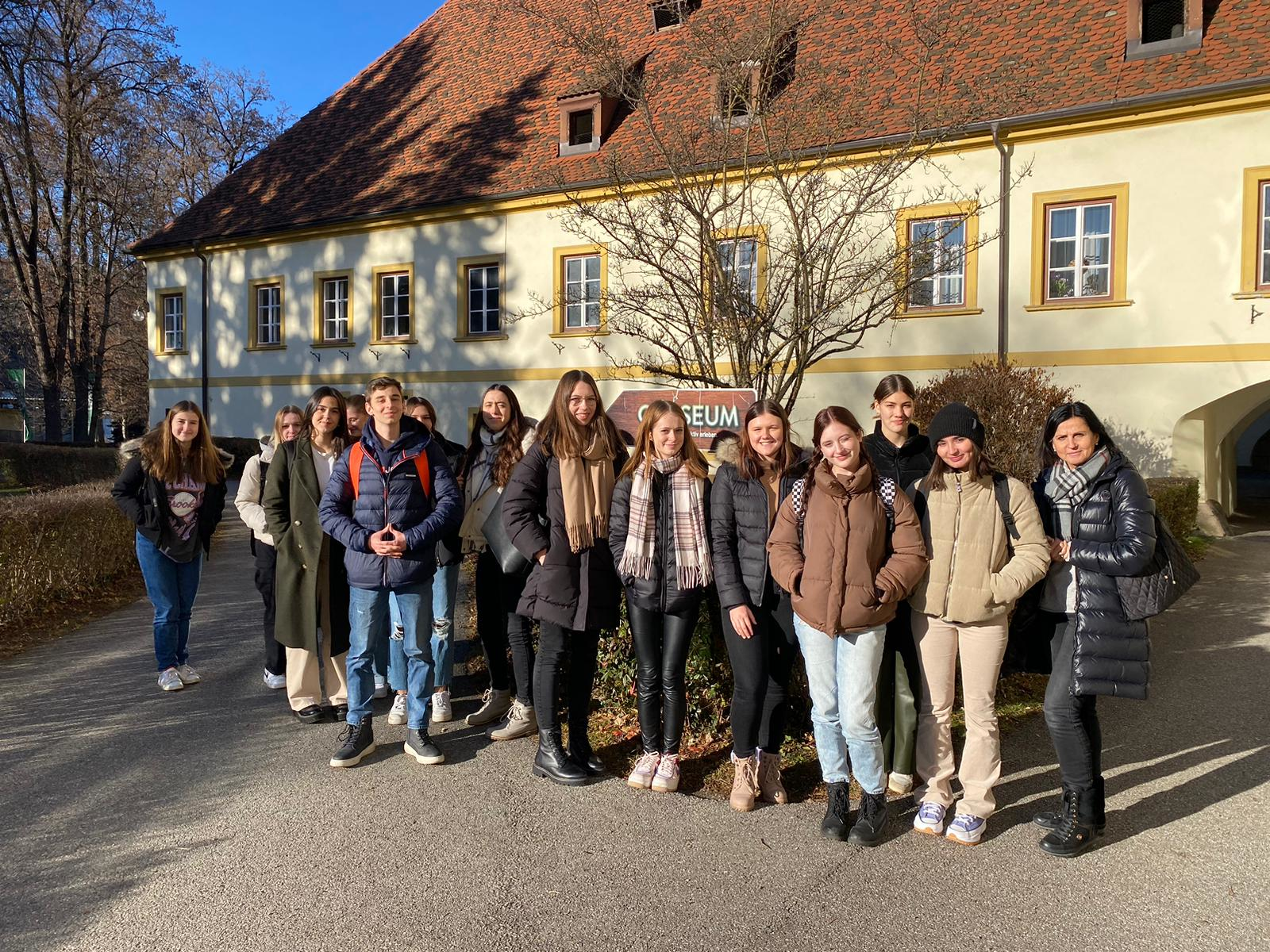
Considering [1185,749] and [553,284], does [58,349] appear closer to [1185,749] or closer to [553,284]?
[553,284]

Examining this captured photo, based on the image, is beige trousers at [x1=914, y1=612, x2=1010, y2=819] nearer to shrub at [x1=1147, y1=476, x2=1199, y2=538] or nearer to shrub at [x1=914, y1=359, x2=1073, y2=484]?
shrub at [x1=914, y1=359, x2=1073, y2=484]

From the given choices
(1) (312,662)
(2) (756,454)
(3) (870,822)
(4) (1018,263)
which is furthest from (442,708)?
(4) (1018,263)

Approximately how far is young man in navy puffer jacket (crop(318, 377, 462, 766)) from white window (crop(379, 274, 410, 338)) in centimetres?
1663

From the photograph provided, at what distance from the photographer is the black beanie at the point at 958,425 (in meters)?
3.98

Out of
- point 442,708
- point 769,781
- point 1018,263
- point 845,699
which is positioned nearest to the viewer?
point 845,699

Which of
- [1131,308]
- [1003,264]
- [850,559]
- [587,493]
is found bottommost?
[850,559]

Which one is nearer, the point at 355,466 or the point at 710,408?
the point at 355,466

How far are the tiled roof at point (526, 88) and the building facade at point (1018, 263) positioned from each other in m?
0.08

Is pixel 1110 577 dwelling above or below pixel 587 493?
below

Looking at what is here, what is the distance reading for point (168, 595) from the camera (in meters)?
6.05

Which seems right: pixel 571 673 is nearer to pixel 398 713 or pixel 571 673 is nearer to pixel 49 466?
pixel 398 713

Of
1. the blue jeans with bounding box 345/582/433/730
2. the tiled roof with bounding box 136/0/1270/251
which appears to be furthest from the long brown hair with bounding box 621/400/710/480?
the tiled roof with bounding box 136/0/1270/251

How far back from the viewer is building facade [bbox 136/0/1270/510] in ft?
43.8

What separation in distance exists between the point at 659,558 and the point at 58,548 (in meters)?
6.38
